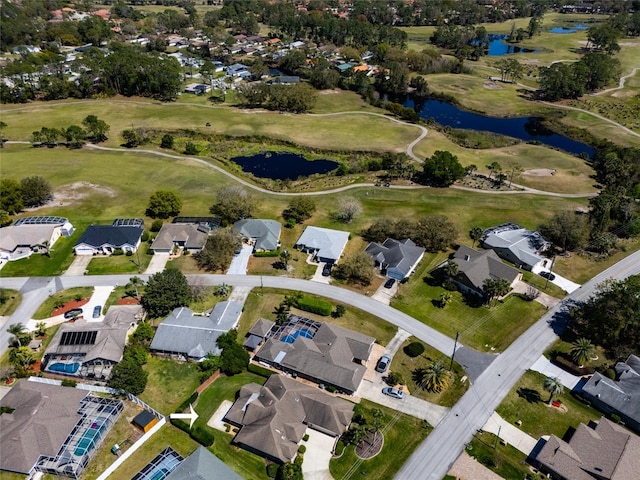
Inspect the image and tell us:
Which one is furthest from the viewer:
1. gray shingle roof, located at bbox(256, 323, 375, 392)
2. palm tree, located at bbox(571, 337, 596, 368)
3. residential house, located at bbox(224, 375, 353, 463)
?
palm tree, located at bbox(571, 337, 596, 368)

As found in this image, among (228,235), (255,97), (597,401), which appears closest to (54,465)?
(228,235)

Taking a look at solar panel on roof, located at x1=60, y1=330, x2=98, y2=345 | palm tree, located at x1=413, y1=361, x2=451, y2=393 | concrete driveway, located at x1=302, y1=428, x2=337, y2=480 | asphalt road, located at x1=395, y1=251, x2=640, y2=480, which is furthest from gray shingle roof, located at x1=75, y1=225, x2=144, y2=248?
asphalt road, located at x1=395, y1=251, x2=640, y2=480

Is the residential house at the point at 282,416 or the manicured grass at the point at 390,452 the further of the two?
the residential house at the point at 282,416

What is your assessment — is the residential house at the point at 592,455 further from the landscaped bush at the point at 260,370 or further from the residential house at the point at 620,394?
the landscaped bush at the point at 260,370

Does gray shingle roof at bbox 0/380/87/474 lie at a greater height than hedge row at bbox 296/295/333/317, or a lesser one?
greater

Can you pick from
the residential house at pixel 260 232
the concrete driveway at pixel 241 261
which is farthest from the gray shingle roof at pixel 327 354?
the residential house at pixel 260 232

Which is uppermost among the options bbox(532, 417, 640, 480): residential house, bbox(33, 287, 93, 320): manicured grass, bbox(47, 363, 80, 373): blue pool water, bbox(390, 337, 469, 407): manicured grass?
bbox(532, 417, 640, 480): residential house

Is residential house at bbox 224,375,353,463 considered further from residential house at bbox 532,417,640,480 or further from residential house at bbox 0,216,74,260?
residential house at bbox 0,216,74,260
